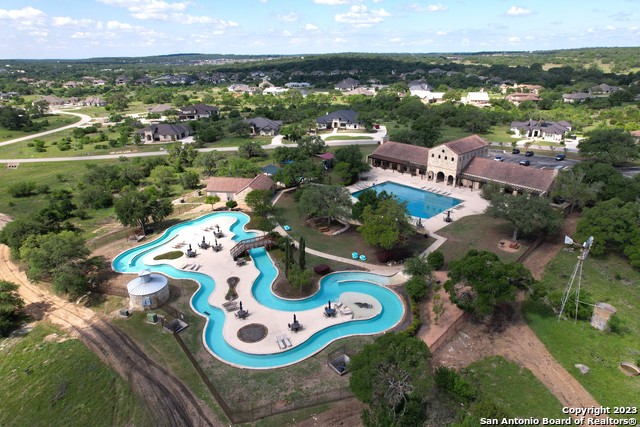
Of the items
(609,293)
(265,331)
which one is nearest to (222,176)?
(265,331)

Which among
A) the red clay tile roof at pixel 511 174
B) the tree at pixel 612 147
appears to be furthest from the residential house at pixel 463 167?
the tree at pixel 612 147

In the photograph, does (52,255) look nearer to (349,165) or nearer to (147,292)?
(147,292)

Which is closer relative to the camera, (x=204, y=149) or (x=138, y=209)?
(x=138, y=209)

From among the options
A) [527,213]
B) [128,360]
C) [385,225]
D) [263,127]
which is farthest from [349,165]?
[263,127]

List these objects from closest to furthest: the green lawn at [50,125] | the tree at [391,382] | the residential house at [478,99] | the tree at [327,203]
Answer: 1. the tree at [391,382]
2. the tree at [327,203]
3. the green lawn at [50,125]
4. the residential house at [478,99]

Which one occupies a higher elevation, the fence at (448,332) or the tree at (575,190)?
the tree at (575,190)

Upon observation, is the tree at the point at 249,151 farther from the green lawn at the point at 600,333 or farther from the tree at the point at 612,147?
the tree at the point at 612,147
